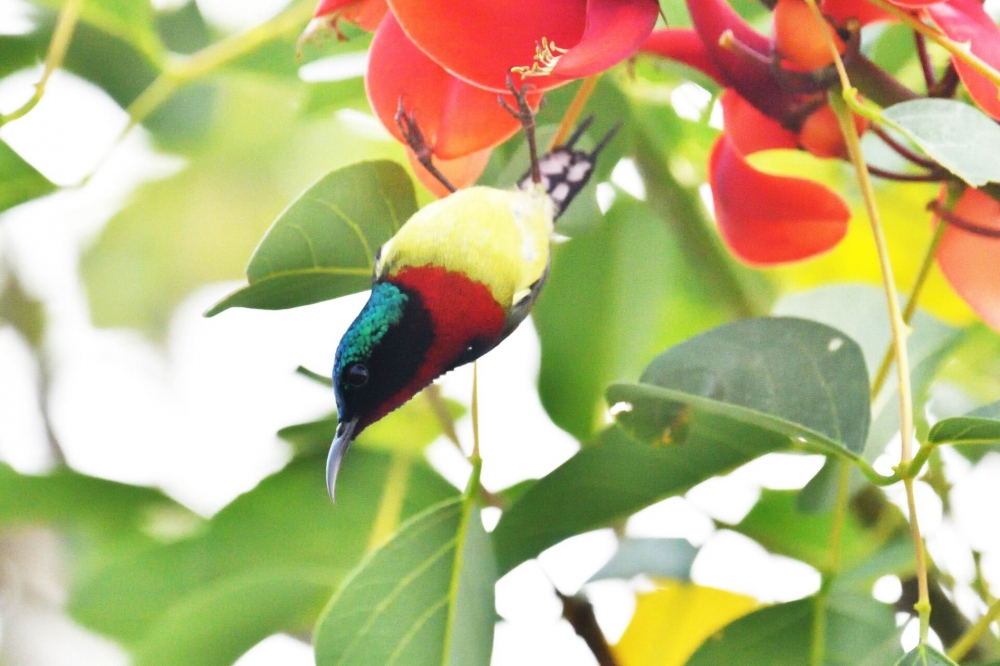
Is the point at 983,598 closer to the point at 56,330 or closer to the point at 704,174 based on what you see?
the point at 704,174

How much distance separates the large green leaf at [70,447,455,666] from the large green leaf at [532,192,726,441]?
0.13 meters

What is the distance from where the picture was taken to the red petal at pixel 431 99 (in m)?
0.62

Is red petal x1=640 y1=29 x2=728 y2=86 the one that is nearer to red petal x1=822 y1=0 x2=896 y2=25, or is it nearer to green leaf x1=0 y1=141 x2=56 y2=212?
red petal x1=822 y1=0 x2=896 y2=25

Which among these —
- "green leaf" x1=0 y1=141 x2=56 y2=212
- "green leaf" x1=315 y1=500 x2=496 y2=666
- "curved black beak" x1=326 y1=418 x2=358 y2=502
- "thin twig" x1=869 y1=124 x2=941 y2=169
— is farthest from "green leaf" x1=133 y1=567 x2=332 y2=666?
"thin twig" x1=869 y1=124 x2=941 y2=169

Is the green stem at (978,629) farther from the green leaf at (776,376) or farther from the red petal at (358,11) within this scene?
the red petal at (358,11)

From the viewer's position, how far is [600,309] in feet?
2.83

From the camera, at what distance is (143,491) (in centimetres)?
90

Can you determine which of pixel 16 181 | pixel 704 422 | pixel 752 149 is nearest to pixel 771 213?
pixel 752 149

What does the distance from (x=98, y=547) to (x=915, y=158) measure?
72 centimetres

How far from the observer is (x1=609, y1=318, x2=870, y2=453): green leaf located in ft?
1.89

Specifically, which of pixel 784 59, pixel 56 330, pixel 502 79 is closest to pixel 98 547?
pixel 502 79

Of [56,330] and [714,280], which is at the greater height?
[714,280]

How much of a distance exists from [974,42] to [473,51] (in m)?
0.26

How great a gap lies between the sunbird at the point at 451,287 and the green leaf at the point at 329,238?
82 millimetres
